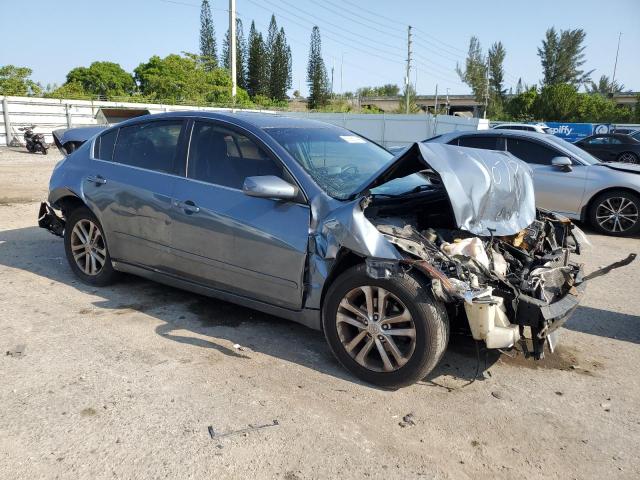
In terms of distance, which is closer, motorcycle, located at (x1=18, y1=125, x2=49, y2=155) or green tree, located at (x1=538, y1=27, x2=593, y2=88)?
motorcycle, located at (x1=18, y1=125, x2=49, y2=155)

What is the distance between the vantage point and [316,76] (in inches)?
3263

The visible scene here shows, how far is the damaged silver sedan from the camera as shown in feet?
10.5

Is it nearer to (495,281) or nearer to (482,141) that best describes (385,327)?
(495,281)

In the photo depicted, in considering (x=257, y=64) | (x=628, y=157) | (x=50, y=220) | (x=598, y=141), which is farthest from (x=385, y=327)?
(x=257, y=64)

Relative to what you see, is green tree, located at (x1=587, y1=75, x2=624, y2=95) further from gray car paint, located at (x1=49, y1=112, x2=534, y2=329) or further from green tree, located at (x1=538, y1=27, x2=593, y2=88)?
gray car paint, located at (x1=49, y1=112, x2=534, y2=329)

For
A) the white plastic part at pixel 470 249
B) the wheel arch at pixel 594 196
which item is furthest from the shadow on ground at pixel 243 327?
the wheel arch at pixel 594 196

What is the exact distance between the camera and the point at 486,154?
396cm

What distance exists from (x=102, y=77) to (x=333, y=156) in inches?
3520

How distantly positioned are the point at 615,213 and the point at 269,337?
6620mm

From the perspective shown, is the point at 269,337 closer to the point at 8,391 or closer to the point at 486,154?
the point at 8,391

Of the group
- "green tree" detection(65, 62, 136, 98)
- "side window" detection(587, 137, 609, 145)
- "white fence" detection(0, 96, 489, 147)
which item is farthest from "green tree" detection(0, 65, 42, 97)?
"side window" detection(587, 137, 609, 145)

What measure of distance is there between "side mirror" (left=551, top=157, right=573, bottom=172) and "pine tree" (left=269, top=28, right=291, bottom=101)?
74791mm

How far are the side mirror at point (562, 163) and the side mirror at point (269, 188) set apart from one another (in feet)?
19.5

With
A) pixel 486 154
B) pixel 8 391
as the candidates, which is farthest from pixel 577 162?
pixel 8 391
